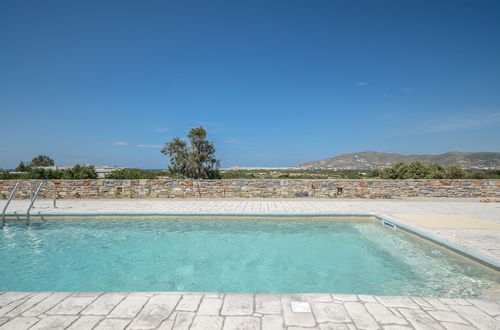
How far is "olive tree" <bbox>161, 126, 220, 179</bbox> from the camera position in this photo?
27969 millimetres

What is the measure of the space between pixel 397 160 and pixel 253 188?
6812cm

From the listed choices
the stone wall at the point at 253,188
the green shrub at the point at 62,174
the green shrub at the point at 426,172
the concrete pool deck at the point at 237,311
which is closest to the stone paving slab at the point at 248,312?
the concrete pool deck at the point at 237,311

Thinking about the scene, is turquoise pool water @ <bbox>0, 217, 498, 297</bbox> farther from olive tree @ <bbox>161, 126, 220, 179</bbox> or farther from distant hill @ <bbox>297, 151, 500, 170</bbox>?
distant hill @ <bbox>297, 151, 500, 170</bbox>

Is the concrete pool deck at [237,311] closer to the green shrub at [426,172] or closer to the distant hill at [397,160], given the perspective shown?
the green shrub at [426,172]

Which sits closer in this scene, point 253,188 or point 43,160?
point 253,188

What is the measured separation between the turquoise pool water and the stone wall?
3687 mm

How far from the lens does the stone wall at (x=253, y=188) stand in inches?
417

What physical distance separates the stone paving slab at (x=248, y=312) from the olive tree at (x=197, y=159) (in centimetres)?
2545

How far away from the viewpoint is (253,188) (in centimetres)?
1106

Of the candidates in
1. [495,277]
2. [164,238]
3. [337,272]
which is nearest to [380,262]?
[337,272]

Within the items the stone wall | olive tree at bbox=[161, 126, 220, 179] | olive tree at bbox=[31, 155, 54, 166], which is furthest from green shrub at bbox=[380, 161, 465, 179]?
olive tree at bbox=[31, 155, 54, 166]

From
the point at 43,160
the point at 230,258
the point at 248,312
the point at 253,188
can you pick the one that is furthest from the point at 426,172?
the point at 43,160

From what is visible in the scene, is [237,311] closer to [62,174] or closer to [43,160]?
[62,174]

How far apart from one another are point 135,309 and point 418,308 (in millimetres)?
2715
